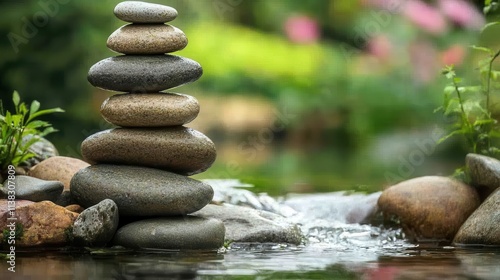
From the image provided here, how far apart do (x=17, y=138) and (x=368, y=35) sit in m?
12.5

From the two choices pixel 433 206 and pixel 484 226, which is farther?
pixel 433 206

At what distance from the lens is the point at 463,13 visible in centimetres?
1836

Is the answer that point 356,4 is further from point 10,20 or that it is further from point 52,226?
point 52,226

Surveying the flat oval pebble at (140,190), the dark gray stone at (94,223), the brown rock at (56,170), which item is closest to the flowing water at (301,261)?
the dark gray stone at (94,223)

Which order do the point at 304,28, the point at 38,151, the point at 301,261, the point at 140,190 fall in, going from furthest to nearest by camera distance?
the point at 304,28, the point at 38,151, the point at 140,190, the point at 301,261

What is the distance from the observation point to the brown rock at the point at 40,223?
7098 mm

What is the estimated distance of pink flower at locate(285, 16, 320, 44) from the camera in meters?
21.2

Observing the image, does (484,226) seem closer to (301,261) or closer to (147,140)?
(301,261)

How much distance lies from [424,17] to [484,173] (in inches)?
413

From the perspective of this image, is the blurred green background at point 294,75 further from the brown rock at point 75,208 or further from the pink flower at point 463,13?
the brown rock at point 75,208

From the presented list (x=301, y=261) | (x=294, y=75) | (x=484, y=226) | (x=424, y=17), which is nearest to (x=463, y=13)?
(x=424, y=17)

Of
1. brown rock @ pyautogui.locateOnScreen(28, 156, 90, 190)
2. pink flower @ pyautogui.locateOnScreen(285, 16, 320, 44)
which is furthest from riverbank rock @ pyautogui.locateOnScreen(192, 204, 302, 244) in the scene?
pink flower @ pyautogui.locateOnScreen(285, 16, 320, 44)

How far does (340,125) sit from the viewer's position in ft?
63.7

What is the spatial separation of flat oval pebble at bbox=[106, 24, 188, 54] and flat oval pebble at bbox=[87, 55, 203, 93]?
2.7 inches
